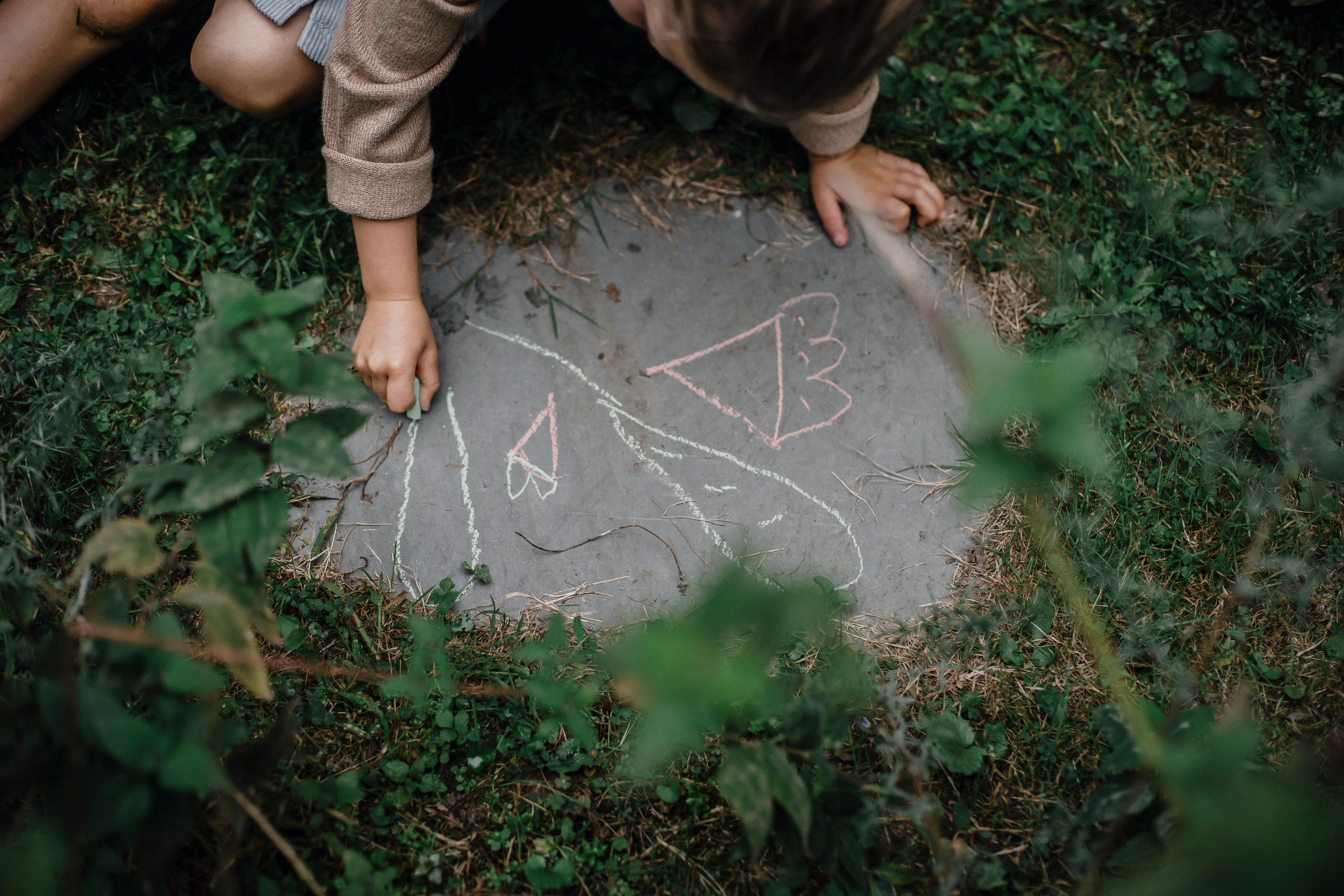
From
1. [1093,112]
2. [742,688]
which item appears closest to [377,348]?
[742,688]

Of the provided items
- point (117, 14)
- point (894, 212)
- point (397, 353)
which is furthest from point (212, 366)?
point (894, 212)

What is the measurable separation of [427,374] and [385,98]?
0.58 meters

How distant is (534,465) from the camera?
1.80 metres

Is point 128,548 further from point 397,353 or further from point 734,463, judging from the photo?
point 734,463

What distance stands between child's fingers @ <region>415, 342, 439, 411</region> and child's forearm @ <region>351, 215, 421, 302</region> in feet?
0.41

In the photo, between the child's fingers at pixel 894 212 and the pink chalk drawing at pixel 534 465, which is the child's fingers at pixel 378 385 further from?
the child's fingers at pixel 894 212

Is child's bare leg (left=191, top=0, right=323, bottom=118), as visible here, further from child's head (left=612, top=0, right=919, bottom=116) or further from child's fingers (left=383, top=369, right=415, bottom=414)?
child's head (left=612, top=0, right=919, bottom=116)

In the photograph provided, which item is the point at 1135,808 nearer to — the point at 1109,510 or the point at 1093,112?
the point at 1109,510

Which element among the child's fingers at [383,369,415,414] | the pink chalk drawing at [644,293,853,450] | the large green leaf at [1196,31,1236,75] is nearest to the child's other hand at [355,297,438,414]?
the child's fingers at [383,369,415,414]

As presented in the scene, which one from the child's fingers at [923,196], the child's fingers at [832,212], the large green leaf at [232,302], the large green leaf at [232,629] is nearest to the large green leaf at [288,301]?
the large green leaf at [232,302]

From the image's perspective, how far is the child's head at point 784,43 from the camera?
46.5 inches

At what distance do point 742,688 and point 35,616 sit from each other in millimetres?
1244

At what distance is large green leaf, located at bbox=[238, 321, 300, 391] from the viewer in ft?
3.08

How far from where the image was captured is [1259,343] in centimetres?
191
